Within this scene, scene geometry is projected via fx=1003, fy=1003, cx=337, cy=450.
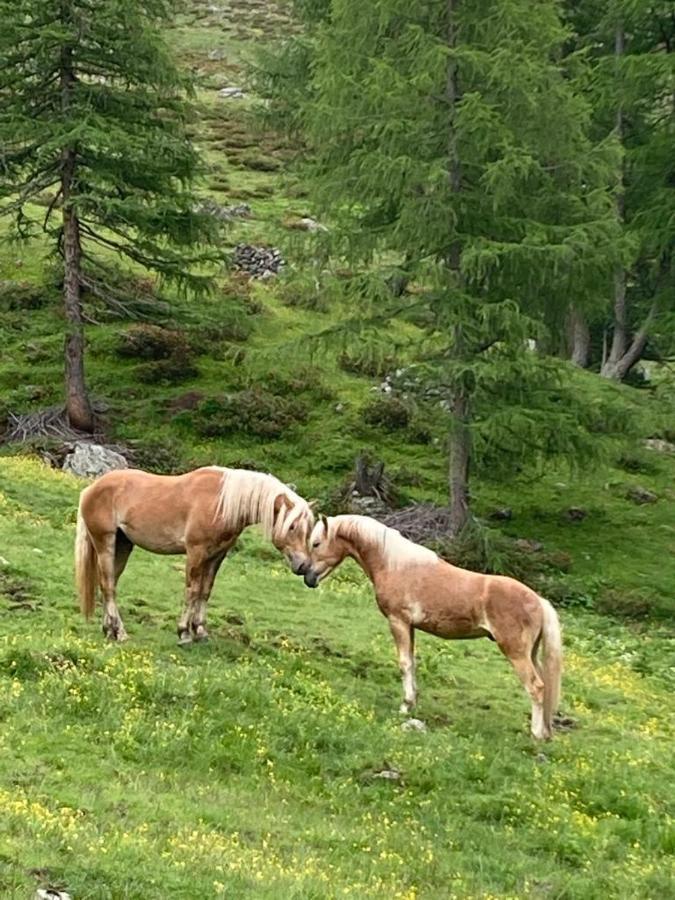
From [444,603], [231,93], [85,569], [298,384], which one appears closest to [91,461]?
[298,384]

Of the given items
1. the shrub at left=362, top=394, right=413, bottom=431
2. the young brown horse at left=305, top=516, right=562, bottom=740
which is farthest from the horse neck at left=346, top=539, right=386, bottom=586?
the shrub at left=362, top=394, right=413, bottom=431

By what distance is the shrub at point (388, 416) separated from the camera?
29.6 meters

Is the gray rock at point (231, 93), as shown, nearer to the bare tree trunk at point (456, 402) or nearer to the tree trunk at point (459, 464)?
the bare tree trunk at point (456, 402)

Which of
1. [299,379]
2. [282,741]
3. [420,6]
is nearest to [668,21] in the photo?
[420,6]

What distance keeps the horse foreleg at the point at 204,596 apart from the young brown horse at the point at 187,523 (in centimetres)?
1

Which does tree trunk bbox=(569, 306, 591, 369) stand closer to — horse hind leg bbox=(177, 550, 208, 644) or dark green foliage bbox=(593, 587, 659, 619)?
dark green foliage bbox=(593, 587, 659, 619)

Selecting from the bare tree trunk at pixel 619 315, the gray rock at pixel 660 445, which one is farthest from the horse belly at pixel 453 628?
the bare tree trunk at pixel 619 315

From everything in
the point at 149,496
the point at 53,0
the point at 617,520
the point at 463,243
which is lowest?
the point at 617,520

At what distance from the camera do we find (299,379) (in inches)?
1254

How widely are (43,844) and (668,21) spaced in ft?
103

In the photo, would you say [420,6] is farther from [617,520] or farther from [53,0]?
[617,520]

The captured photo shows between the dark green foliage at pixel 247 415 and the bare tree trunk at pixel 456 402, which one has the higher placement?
the bare tree trunk at pixel 456 402

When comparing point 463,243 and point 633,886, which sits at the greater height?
point 463,243

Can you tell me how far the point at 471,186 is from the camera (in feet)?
72.8
